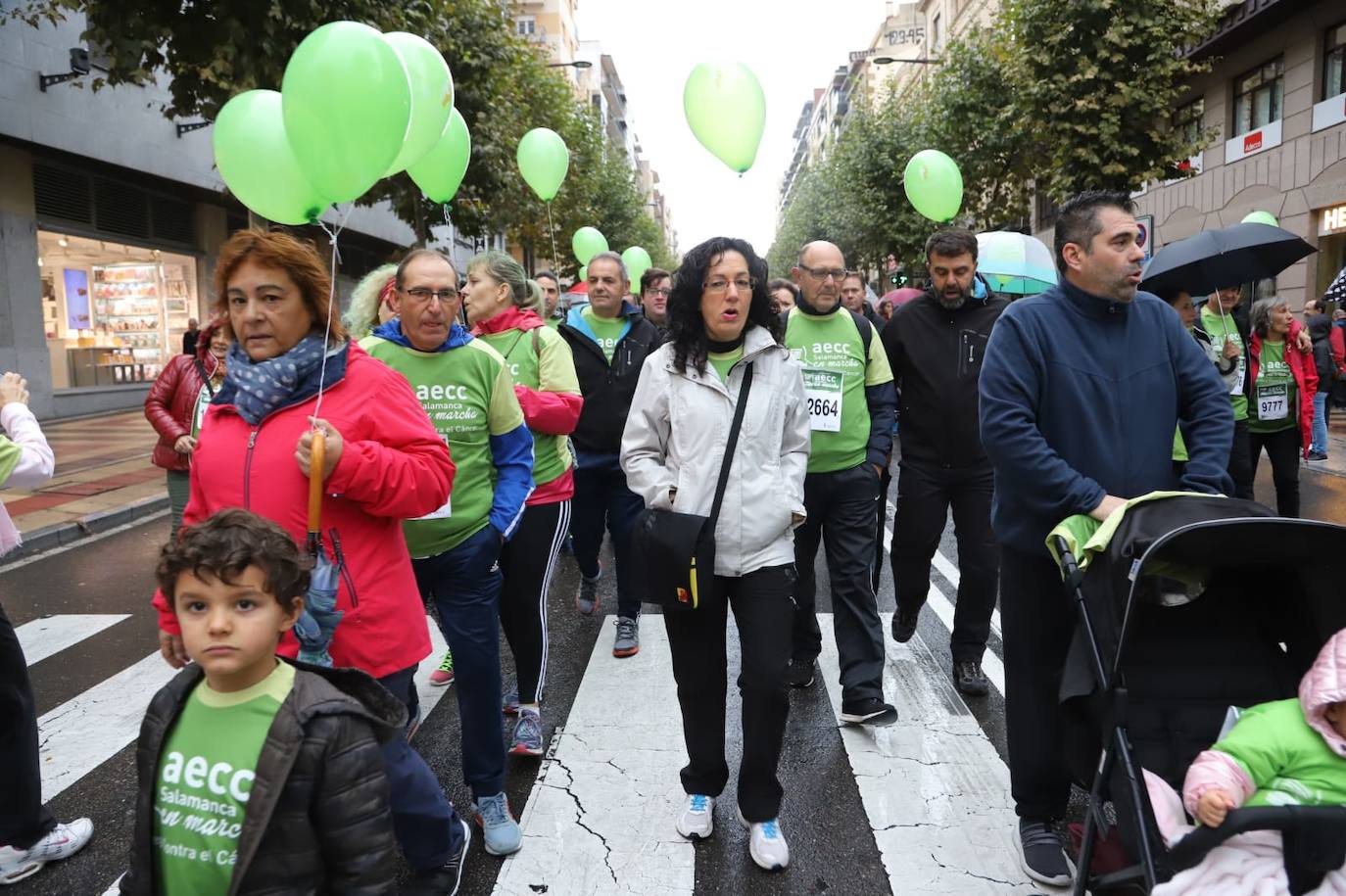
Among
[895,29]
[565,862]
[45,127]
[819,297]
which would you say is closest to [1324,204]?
[819,297]

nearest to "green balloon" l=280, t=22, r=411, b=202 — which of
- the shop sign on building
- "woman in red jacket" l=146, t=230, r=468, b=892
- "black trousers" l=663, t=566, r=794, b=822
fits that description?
"woman in red jacket" l=146, t=230, r=468, b=892

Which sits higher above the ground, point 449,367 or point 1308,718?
point 449,367

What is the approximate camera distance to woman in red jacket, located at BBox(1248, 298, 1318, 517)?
22.1ft

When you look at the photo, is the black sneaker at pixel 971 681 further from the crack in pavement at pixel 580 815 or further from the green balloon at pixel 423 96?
the green balloon at pixel 423 96

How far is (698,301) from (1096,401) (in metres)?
1.29

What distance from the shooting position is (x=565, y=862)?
3096mm

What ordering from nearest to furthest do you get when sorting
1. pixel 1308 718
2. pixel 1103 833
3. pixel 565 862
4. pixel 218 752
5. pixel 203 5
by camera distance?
pixel 218 752, pixel 1308 718, pixel 1103 833, pixel 565 862, pixel 203 5

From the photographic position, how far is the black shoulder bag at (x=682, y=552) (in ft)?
9.52

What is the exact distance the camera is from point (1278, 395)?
673 cm

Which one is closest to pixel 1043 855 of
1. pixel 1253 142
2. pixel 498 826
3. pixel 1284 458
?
pixel 498 826

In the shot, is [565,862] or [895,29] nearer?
[565,862]

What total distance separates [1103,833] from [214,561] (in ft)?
7.33

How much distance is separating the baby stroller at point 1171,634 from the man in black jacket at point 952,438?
1801 millimetres

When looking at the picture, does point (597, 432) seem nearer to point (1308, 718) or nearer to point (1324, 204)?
point (1308, 718)
